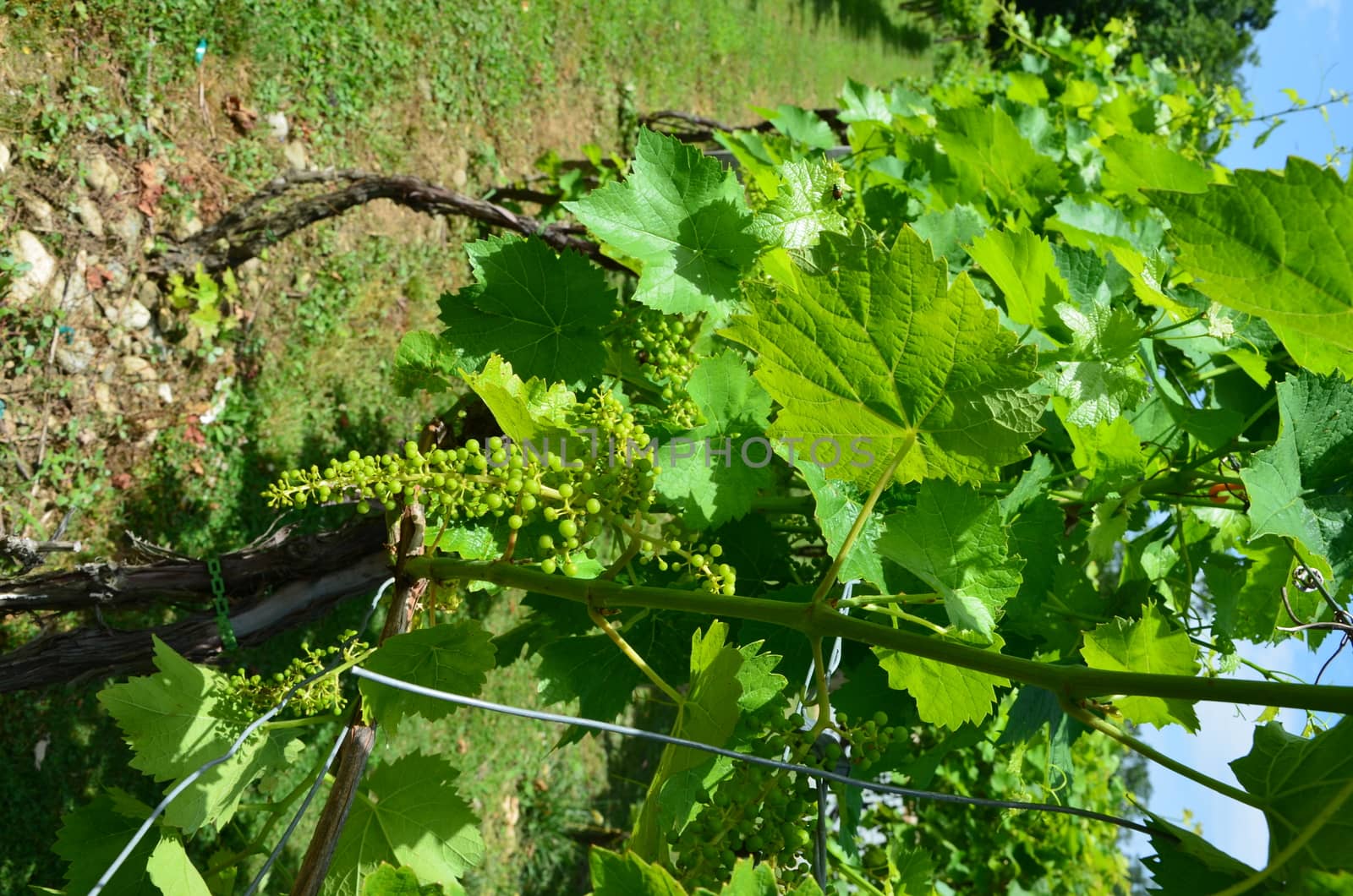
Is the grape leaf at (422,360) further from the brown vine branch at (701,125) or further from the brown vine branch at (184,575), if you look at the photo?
the brown vine branch at (701,125)

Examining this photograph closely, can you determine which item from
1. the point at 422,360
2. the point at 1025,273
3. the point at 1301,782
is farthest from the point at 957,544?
the point at 422,360

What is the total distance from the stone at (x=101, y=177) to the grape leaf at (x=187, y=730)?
258 centimetres

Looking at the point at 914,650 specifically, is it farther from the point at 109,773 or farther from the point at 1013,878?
the point at 1013,878

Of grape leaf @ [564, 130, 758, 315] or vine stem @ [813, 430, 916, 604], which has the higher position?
grape leaf @ [564, 130, 758, 315]

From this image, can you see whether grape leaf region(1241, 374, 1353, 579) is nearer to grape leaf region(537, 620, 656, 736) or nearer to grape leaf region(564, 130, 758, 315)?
grape leaf region(564, 130, 758, 315)

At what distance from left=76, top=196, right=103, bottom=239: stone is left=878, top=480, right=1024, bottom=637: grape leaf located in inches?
129

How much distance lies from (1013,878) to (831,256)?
4.73 metres

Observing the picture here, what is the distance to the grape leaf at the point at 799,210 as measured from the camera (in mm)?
1832

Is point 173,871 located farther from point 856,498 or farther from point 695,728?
point 856,498

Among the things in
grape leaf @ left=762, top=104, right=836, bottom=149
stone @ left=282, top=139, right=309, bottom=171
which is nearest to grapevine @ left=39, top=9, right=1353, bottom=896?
grape leaf @ left=762, top=104, right=836, bottom=149

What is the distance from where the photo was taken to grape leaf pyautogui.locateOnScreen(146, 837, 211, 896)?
4.59 ft

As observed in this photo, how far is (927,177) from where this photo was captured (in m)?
2.93

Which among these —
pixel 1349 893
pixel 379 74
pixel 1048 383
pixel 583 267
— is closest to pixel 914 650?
pixel 1349 893

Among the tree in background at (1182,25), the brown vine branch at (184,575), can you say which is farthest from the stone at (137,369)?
the tree in background at (1182,25)
